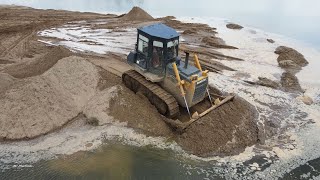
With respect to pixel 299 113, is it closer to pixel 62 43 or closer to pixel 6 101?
pixel 6 101

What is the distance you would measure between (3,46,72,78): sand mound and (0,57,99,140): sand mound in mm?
684

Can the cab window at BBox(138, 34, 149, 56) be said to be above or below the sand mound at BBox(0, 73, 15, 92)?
above

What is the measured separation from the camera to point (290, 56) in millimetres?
19359

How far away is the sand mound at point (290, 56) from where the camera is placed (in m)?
18.9

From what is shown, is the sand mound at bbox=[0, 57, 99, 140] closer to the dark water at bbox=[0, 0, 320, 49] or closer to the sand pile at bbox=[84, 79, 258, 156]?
the sand pile at bbox=[84, 79, 258, 156]

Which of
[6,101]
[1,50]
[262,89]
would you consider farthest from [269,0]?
[6,101]

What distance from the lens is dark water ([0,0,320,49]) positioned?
81.9 ft

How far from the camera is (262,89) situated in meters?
16.0

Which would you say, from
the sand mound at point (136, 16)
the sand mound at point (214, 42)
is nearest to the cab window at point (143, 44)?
the sand mound at point (214, 42)

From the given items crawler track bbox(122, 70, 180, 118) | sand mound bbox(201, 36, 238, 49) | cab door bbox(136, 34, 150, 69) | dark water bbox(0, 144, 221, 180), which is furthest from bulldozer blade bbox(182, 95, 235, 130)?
sand mound bbox(201, 36, 238, 49)

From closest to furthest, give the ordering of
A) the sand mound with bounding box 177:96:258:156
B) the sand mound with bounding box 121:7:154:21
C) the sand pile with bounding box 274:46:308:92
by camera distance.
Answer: the sand mound with bounding box 177:96:258:156 → the sand pile with bounding box 274:46:308:92 → the sand mound with bounding box 121:7:154:21

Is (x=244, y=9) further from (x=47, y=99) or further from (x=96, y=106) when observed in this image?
(x=47, y=99)

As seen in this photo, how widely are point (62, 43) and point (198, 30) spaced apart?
8.03m

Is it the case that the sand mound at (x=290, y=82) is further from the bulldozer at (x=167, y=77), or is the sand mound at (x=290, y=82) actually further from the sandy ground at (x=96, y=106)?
the bulldozer at (x=167, y=77)
